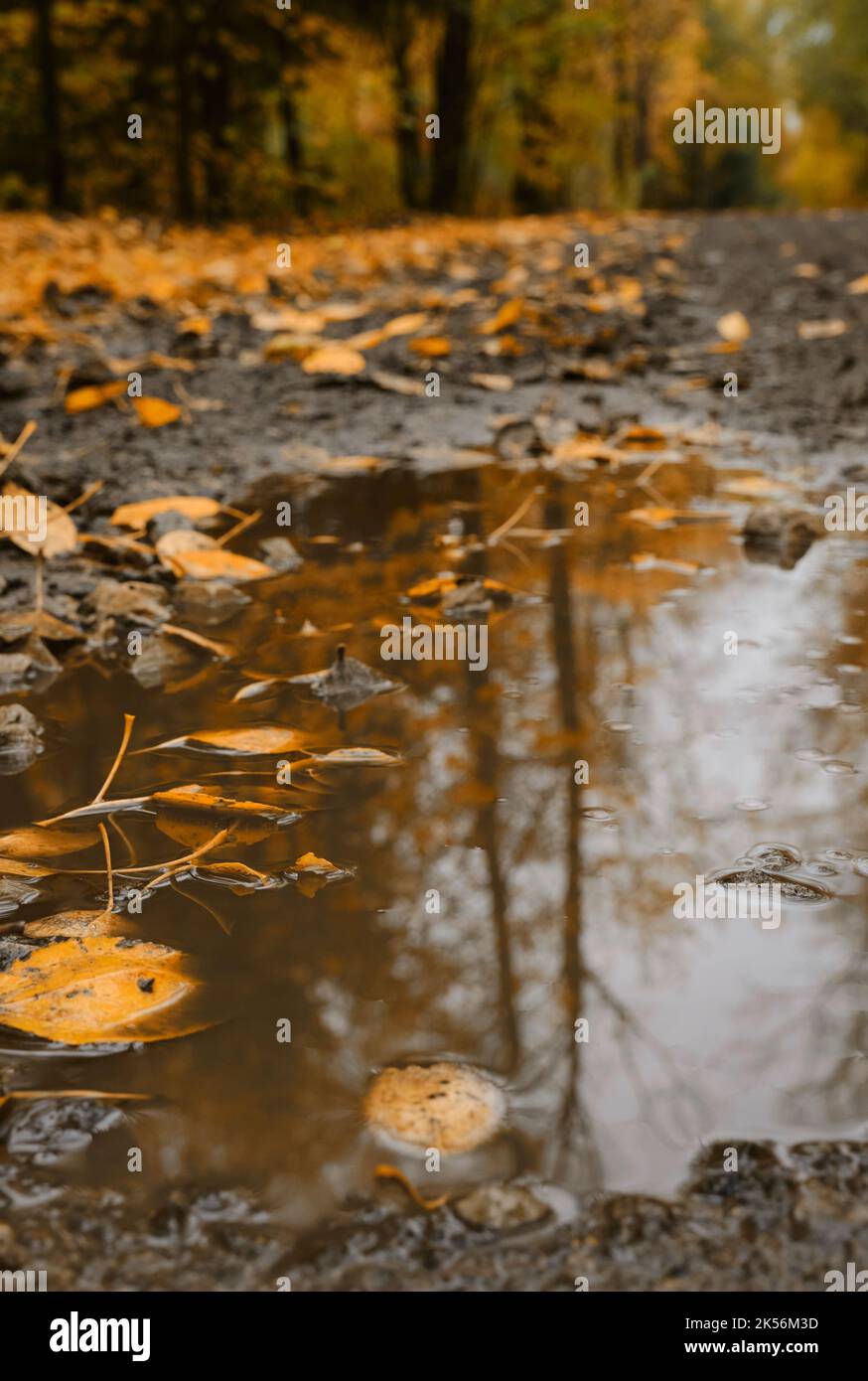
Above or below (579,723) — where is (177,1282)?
below

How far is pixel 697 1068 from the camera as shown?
3.13 ft

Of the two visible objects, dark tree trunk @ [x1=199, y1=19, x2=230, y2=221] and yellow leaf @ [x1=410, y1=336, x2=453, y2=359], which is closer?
yellow leaf @ [x1=410, y1=336, x2=453, y2=359]

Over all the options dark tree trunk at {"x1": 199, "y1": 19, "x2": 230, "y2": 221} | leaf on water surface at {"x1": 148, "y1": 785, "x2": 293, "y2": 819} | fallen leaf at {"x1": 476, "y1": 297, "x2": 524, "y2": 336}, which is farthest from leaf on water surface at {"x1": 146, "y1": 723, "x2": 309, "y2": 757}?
dark tree trunk at {"x1": 199, "y1": 19, "x2": 230, "y2": 221}

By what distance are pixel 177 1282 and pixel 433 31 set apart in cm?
1553

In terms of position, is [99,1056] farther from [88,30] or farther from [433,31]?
[433,31]

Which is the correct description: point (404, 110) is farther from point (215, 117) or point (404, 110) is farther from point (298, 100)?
point (215, 117)

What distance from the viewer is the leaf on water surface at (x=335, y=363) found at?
3.78 meters

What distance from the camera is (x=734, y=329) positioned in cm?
448

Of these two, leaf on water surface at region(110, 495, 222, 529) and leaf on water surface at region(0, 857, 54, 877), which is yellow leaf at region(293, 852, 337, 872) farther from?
leaf on water surface at region(110, 495, 222, 529)

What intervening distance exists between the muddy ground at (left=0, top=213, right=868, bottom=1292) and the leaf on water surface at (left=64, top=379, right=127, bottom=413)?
0.16ft

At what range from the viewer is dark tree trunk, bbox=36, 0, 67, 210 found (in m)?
9.17

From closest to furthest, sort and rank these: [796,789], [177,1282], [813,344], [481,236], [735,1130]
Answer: [177,1282] → [735,1130] → [796,789] → [813,344] → [481,236]

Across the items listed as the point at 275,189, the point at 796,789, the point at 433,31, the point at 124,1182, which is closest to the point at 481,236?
the point at 275,189

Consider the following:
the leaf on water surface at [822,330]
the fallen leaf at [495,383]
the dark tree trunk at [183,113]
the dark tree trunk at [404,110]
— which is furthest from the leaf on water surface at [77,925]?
the dark tree trunk at [404,110]
